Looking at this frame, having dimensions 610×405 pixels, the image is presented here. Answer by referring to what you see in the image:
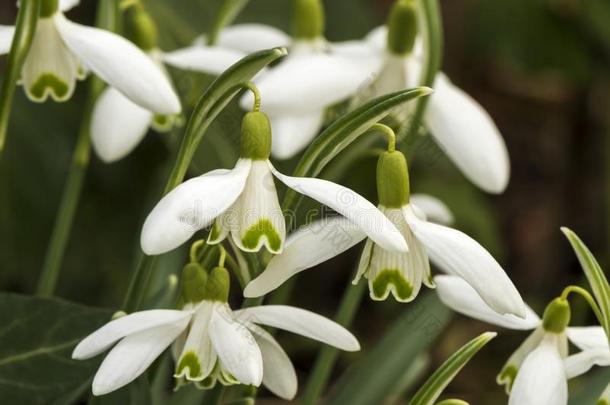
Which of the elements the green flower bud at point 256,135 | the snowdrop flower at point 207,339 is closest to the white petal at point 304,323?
the snowdrop flower at point 207,339

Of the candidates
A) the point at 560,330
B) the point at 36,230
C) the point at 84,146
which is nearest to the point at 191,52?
the point at 84,146

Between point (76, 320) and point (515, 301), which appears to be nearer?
point (515, 301)

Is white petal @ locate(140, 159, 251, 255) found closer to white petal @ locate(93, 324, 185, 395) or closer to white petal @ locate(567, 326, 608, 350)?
white petal @ locate(93, 324, 185, 395)

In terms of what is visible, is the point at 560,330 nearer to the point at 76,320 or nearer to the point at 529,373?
the point at 529,373

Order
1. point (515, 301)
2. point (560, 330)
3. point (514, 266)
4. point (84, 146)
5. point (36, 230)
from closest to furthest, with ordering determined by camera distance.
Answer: point (515, 301) < point (560, 330) < point (84, 146) < point (36, 230) < point (514, 266)

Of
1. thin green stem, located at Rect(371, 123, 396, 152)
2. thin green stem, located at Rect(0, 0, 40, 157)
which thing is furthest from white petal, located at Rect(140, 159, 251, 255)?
thin green stem, located at Rect(0, 0, 40, 157)

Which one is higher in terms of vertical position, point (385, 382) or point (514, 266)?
point (385, 382)

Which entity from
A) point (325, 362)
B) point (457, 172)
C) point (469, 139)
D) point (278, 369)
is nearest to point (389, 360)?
point (325, 362)

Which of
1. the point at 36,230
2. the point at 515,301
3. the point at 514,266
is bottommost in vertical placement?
the point at 514,266
